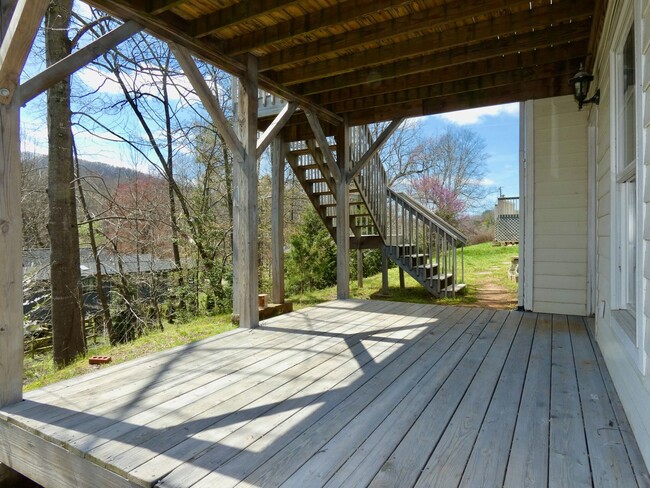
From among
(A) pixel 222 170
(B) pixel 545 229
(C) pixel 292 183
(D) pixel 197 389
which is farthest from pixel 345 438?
(C) pixel 292 183

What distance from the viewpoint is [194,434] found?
1628 mm

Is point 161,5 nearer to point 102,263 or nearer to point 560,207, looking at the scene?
point 560,207

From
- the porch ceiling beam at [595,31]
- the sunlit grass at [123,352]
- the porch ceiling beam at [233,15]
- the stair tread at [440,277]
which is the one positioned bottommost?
the sunlit grass at [123,352]

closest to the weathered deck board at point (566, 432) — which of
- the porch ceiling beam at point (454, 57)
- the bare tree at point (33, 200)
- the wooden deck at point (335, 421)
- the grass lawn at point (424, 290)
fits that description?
the wooden deck at point (335, 421)

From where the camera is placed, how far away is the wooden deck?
136 cm

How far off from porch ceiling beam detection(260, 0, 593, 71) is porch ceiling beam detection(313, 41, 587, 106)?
570 mm

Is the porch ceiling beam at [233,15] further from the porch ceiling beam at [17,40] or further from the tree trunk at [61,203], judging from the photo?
the tree trunk at [61,203]

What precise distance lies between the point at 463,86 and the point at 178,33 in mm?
2945

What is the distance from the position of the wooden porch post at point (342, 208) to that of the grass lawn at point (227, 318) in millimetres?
1184

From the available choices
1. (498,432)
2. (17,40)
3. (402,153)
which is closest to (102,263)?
(17,40)

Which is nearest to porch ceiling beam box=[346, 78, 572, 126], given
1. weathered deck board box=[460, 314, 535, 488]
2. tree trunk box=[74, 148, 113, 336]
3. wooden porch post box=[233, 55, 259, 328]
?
wooden porch post box=[233, 55, 259, 328]

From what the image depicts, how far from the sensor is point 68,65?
2.19m

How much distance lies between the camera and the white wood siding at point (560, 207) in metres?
3.91

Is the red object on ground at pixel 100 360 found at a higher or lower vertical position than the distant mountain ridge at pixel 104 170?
lower
